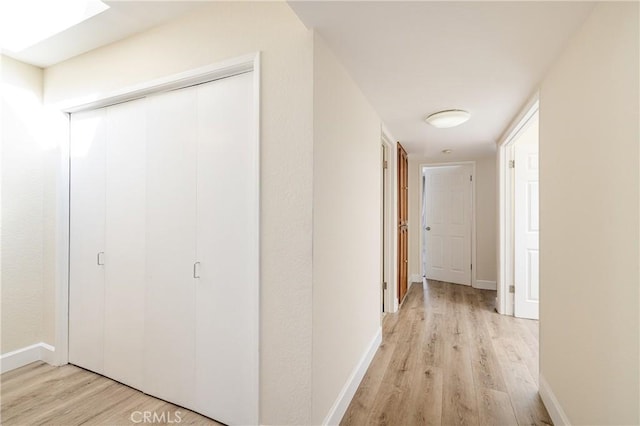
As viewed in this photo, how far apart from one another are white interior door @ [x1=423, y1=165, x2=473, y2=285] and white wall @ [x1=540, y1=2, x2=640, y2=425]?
3496 mm

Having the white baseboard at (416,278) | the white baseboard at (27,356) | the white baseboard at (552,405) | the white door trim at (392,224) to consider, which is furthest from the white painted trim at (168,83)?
the white baseboard at (416,278)

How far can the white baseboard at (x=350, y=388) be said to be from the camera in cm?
169

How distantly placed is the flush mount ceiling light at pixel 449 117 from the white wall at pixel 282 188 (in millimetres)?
1631

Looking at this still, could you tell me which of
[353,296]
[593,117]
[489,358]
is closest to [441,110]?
[593,117]

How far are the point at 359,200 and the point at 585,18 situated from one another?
1493mm

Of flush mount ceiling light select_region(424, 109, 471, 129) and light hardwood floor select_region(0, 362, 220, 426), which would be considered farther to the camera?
flush mount ceiling light select_region(424, 109, 471, 129)

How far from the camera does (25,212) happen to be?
2381mm

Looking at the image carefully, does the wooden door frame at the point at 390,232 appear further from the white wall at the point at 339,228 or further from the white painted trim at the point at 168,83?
the white painted trim at the point at 168,83

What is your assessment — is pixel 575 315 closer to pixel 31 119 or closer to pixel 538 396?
pixel 538 396

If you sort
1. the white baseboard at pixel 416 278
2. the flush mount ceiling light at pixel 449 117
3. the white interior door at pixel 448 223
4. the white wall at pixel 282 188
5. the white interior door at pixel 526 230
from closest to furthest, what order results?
the white wall at pixel 282 188 → the flush mount ceiling light at pixel 449 117 → the white interior door at pixel 526 230 → the white interior door at pixel 448 223 → the white baseboard at pixel 416 278

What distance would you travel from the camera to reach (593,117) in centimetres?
130

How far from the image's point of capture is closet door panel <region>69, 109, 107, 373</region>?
2227 millimetres

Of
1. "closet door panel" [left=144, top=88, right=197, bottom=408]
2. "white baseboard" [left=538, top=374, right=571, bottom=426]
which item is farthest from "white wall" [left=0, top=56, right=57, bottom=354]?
"white baseboard" [left=538, top=374, right=571, bottom=426]

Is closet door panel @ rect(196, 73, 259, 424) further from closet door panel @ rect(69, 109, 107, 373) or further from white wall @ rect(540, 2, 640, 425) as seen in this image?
white wall @ rect(540, 2, 640, 425)
